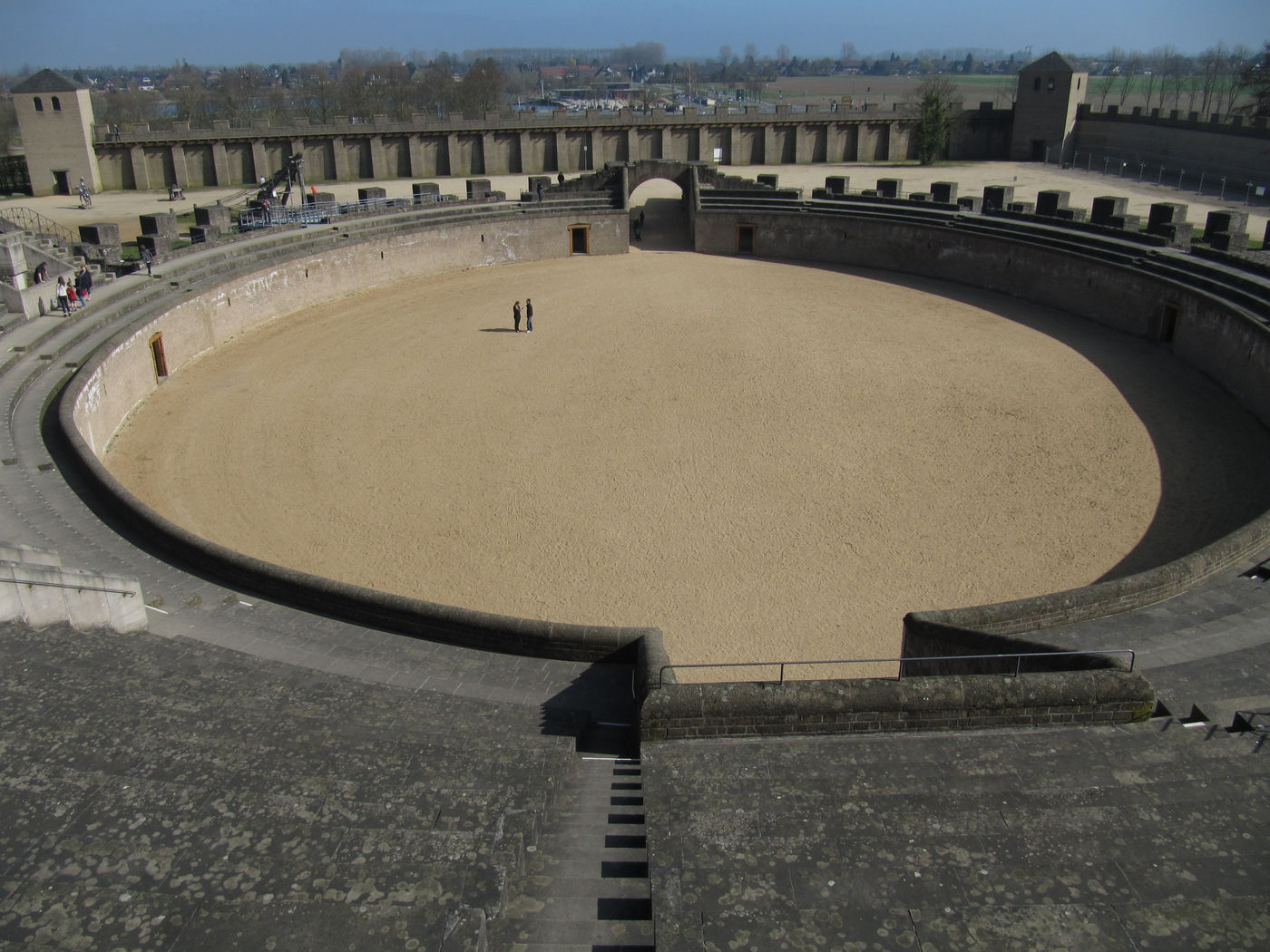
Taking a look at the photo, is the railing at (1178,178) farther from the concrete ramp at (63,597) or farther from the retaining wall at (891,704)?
the concrete ramp at (63,597)

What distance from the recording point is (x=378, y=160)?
49906 mm

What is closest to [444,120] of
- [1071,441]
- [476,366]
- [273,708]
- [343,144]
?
[343,144]

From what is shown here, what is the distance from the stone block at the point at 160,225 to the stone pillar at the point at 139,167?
2055 cm

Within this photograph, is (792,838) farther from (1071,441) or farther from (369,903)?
(1071,441)

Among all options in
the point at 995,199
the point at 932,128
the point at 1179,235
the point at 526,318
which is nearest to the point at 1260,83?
the point at 932,128

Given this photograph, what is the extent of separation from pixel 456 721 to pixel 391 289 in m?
24.2

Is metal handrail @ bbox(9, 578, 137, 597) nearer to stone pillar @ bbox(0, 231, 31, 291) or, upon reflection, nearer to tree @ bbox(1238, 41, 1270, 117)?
stone pillar @ bbox(0, 231, 31, 291)

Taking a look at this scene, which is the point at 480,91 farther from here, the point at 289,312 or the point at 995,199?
the point at 289,312

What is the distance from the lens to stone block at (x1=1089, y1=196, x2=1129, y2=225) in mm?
29484

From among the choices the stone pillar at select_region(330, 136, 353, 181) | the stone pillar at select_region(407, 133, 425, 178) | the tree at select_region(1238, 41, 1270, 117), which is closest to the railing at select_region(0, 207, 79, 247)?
the stone pillar at select_region(330, 136, 353, 181)

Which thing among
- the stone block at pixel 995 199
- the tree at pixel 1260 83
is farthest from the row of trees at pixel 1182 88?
the stone block at pixel 995 199

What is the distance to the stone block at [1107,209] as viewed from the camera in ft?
96.7

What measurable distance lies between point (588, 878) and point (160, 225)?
86.8 ft

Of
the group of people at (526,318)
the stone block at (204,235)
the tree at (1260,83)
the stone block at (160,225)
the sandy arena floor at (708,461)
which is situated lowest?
the sandy arena floor at (708,461)
